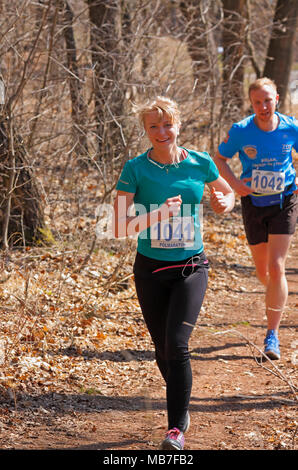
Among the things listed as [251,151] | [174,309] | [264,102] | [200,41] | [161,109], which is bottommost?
[174,309]

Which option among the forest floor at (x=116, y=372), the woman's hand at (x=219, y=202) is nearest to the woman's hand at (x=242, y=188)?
the forest floor at (x=116, y=372)

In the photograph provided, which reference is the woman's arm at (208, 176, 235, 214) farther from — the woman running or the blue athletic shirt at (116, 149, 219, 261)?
the blue athletic shirt at (116, 149, 219, 261)

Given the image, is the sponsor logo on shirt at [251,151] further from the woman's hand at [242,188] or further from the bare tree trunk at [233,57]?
the bare tree trunk at [233,57]

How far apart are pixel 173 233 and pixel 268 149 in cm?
177

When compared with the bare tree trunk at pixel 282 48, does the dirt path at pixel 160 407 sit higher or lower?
lower

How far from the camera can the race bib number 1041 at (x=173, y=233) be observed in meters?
3.77

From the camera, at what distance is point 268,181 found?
522 centimetres

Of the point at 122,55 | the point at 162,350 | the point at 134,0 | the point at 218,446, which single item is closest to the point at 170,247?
the point at 162,350

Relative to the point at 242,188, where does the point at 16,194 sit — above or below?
below

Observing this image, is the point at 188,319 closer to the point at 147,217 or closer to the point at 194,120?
the point at 147,217

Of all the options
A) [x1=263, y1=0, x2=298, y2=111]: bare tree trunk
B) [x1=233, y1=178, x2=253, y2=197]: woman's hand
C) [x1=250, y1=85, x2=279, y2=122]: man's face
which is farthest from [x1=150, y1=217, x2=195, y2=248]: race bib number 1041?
[x1=263, y1=0, x2=298, y2=111]: bare tree trunk

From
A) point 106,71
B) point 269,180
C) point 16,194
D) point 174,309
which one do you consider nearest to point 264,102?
point 269,180

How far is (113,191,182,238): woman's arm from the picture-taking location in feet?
11.7

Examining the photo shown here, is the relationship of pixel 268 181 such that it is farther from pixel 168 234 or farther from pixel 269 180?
pixel 168 234
